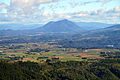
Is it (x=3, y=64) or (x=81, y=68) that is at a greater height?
(x=3, y=64)

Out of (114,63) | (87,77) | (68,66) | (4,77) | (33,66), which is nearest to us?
(4,77)

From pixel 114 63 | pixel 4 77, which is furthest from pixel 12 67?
pixel 114 63

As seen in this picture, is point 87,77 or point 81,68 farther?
point 81,68

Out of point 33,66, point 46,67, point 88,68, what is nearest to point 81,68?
point 88,68

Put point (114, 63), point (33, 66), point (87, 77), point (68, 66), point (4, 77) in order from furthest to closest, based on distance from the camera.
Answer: point (114, 63)
point (68, 66)
point (33, 66)
point (87, 77)
point (4, 77)

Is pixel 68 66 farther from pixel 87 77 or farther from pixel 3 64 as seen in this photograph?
pixel 3 64

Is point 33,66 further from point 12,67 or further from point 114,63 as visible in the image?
point 114,63
